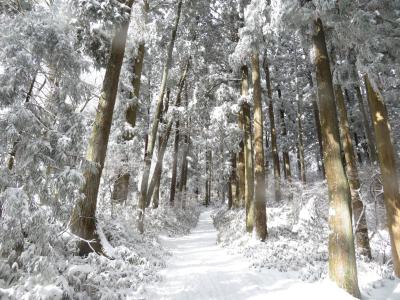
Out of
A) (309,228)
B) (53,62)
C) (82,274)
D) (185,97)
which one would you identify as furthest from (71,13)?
(185,97)

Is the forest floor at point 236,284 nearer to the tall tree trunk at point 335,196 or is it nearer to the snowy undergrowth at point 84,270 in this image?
the tall tree trunk at point 335,196

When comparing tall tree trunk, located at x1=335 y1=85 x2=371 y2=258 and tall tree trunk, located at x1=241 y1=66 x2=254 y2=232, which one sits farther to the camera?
tall tree trunk, located at x1=241 y1=66 x2=254 y2=232

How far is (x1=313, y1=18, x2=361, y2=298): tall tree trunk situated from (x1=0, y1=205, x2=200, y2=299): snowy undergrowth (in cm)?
429

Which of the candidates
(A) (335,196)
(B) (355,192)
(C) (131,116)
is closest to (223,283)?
(A) (335,196)

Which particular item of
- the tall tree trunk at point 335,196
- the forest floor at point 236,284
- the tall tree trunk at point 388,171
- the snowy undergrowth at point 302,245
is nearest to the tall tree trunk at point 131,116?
the forest floor at point 236,284

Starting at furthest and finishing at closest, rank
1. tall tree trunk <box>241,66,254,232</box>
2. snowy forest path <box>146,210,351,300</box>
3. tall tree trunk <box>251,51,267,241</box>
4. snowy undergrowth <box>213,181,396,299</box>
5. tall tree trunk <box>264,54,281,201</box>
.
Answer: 1. tall tree trunk <box>264,54,281,201</box>
2. tall tree trunk <box>241,66,254,232</box>
3. tall tree trunk <box>251,51,267,241</box>
4. snowy undergrowth <box>213,181,396,299</box>
5. snowy forest path <box>146,210,351,300</box>

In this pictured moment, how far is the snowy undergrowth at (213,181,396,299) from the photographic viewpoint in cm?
824

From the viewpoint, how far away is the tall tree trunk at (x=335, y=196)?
22.0 ft

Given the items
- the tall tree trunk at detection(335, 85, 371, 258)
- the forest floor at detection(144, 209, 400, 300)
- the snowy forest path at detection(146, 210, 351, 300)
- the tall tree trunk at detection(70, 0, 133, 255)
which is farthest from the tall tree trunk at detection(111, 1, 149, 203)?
the tall tree trunk at detection(335, 85, 371, 258)

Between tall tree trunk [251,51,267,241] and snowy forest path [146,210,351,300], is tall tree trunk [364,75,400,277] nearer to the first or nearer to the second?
snowy forest path [146,210,351,300]

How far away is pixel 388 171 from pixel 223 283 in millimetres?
5998

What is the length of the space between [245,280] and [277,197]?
51.3ft

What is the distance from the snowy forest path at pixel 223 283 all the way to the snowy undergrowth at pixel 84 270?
55cm

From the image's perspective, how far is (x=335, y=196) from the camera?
711 centimetres
